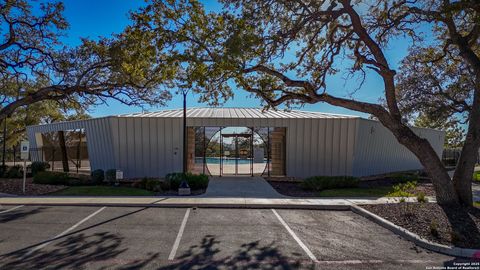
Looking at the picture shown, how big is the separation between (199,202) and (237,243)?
406 centimetres

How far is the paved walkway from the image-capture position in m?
12.1

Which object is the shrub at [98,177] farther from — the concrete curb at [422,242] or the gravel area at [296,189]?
the concrete curb at [422,242]

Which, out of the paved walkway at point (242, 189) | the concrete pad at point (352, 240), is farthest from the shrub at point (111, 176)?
the concrete pad at point (352, 240)

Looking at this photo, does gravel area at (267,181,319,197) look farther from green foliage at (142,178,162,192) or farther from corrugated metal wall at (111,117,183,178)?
corrugated metal wall at (111,117,183,178)

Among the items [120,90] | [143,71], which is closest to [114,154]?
[120,90]

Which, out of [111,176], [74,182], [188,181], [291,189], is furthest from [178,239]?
[74,182]

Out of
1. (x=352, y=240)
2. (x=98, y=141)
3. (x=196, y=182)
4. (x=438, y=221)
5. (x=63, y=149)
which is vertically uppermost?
(x=98, y=141)

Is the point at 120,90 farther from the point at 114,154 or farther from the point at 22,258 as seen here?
the point at 22,258

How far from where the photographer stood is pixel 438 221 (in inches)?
293

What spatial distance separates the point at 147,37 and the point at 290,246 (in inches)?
297

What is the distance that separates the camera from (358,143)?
707 inches

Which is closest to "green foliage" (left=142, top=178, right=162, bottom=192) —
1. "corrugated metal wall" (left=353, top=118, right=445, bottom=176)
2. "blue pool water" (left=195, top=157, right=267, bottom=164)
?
"blue pool water" (left=195, top=157, right=267, bottom=164)

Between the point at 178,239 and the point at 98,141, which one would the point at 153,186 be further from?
the point at 98,141

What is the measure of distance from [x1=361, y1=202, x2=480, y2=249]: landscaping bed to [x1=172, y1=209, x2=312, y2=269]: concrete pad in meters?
2.92
